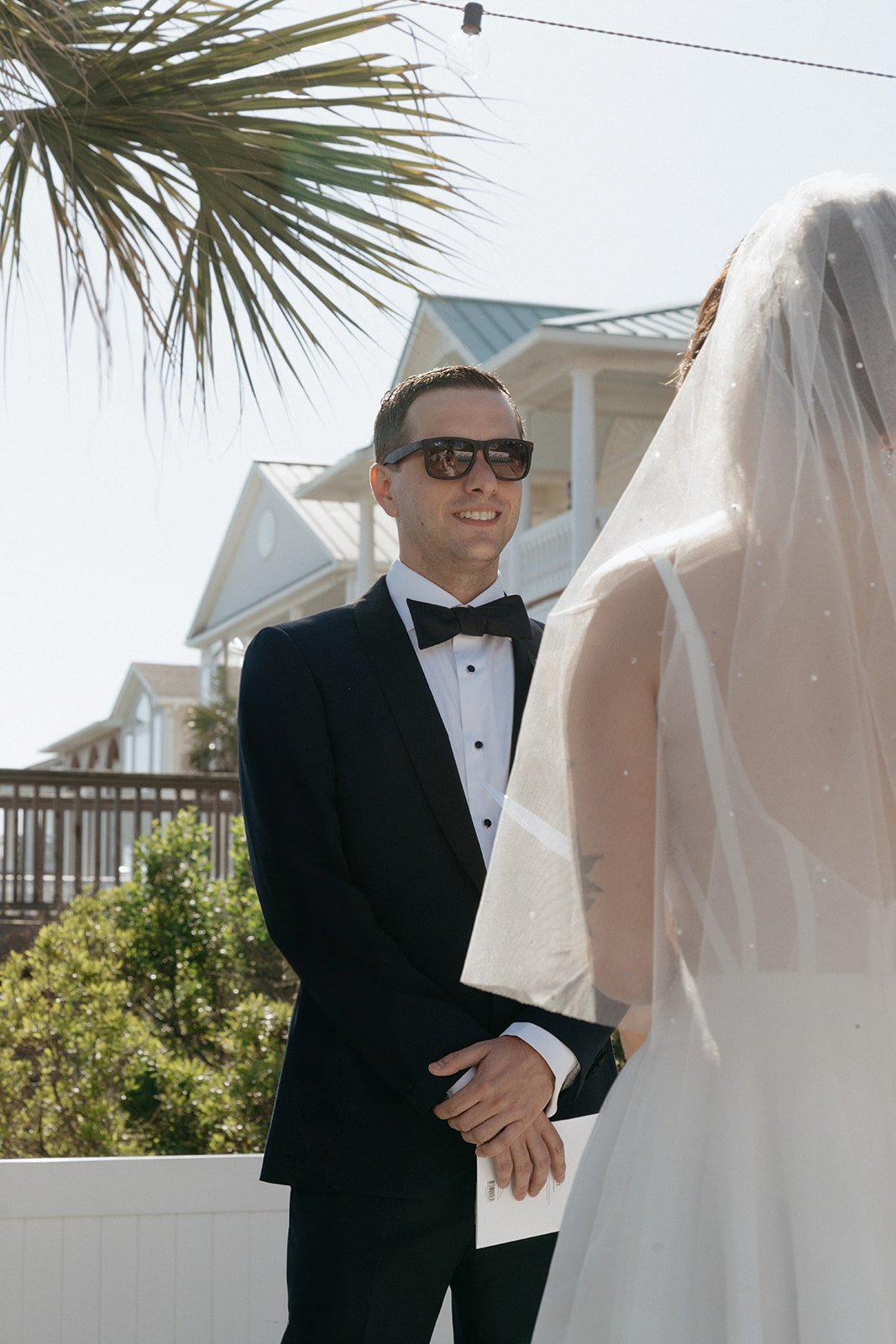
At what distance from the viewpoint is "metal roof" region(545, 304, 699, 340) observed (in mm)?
13180

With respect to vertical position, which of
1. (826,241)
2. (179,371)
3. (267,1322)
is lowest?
(267,1322)

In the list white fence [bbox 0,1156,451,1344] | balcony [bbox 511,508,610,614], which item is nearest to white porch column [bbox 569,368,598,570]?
balcony [bbox 511,508,610,614]

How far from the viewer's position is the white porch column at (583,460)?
527 inches

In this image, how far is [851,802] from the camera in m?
1.43

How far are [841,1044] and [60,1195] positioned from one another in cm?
256

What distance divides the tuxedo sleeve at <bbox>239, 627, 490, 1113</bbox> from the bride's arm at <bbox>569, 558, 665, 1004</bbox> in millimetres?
711

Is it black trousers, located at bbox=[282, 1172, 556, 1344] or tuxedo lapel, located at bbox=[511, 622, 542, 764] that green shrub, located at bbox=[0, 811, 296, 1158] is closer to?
black trousers, located at bbox=[282, 1172, 556, 1344]

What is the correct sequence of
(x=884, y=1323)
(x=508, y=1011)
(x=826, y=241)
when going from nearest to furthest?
(x=884, y=1323) → (x=826, y=241) → (x=508, y=1011)

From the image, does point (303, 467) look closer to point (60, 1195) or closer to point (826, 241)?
point (60, 1195)

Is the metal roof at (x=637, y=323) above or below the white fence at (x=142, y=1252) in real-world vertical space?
above

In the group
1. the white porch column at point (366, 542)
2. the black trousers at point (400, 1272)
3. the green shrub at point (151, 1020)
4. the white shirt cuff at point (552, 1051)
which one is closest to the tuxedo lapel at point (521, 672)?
the white shirt cuff at point (552, 1051)

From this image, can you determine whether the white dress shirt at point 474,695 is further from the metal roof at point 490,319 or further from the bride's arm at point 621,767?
the metal roof at point 490,319

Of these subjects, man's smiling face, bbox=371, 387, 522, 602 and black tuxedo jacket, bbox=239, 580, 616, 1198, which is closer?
black tuxedo jacket, bbox=239, 580, 616, 1198

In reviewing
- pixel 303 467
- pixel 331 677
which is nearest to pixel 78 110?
pixel 331 677
